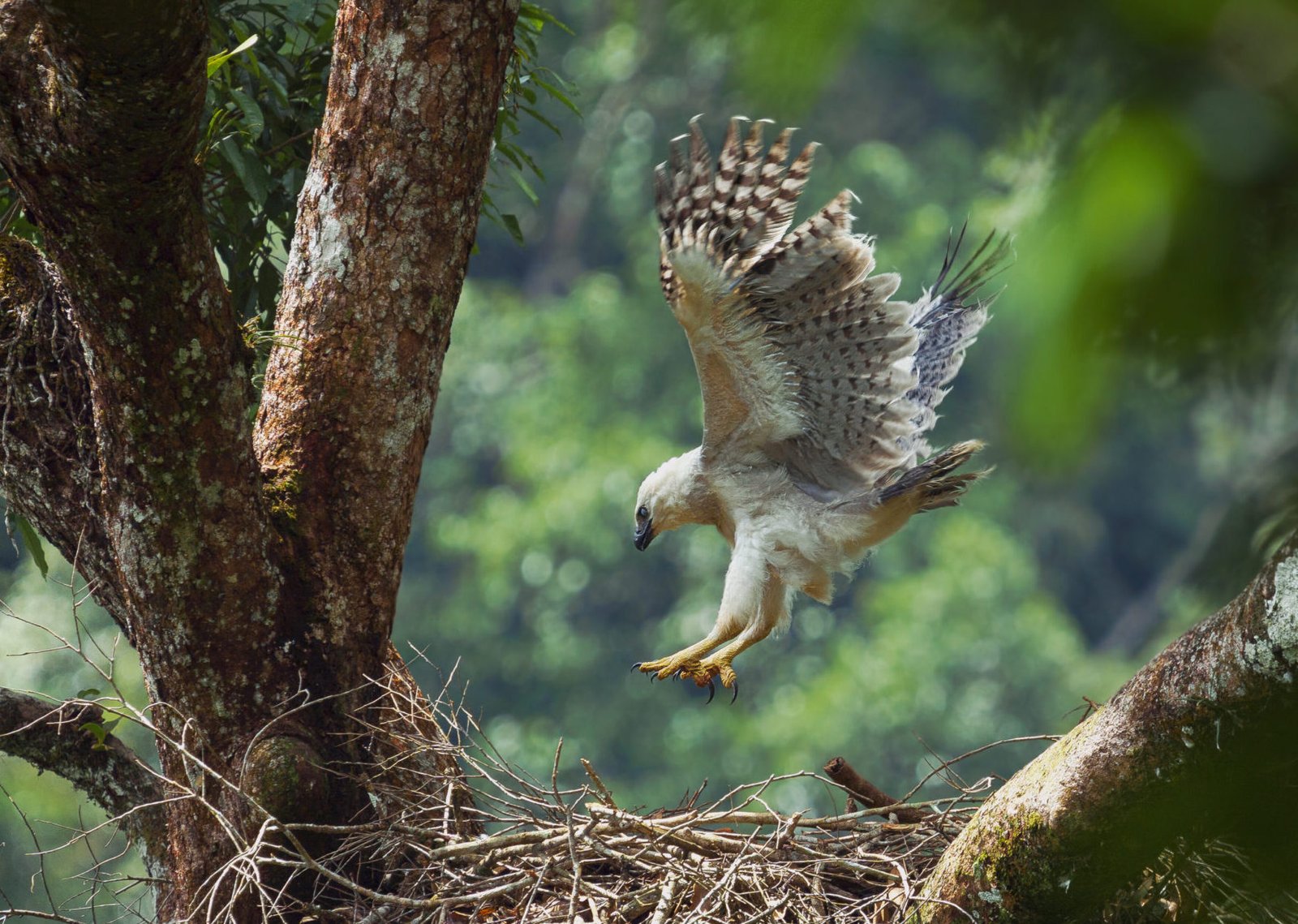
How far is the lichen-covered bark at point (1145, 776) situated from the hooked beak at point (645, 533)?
7.69 feet

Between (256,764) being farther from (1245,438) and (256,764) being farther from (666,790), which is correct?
(666,790)

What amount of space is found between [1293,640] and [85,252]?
5.99 feet

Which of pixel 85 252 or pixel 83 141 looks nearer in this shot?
pixel 83 141

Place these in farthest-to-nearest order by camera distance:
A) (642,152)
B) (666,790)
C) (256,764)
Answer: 1. (666,790)
2. (642,152)
3. (256,764)

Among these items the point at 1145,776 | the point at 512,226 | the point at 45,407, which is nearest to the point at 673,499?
the point at 512,226

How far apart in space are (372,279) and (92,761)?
137cm

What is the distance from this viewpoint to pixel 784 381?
362 centimetres

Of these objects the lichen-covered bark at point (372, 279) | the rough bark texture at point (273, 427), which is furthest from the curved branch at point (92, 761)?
the lichen-covered bark at point (372, 279)

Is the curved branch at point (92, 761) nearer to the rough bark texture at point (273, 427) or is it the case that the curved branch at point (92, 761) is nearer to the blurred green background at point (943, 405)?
the rough bark texture at point (273, 427)

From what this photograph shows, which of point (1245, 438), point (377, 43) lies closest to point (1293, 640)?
point (1245, 438)

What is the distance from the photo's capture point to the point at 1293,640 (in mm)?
1117

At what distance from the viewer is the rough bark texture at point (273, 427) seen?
221 centimetres

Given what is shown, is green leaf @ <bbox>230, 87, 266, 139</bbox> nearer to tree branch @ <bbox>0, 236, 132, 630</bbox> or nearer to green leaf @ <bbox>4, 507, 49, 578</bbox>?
tree branch @ <bbox>0, 236, 132, 630</bbox>

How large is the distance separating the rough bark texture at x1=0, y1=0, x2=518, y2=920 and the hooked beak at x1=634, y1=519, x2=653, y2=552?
158cm
